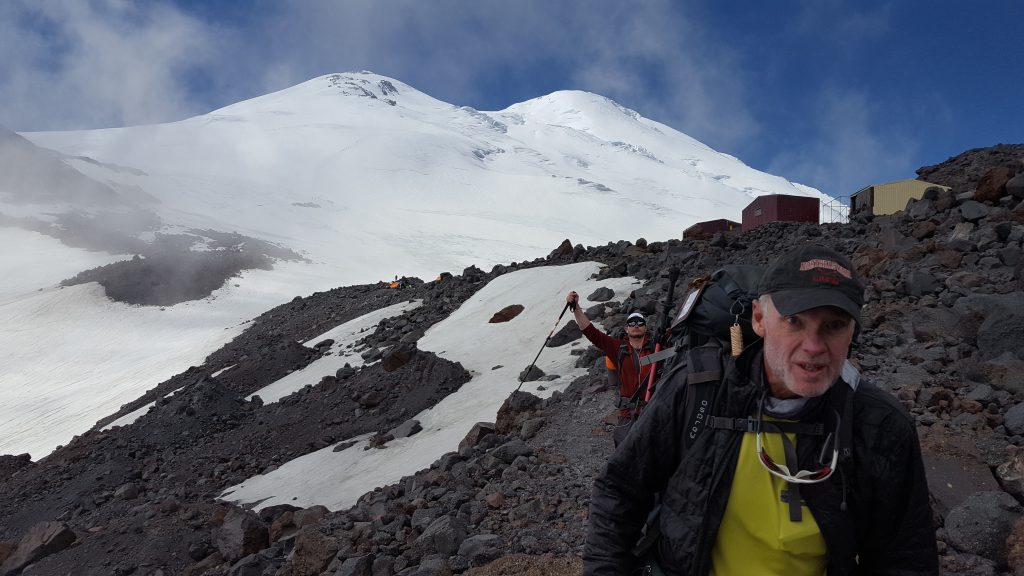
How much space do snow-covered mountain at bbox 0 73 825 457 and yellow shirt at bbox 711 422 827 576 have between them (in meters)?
23.3

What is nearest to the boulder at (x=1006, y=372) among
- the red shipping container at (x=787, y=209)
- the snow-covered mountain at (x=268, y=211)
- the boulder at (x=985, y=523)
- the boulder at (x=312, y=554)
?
the boulder at (x=985, y=523)

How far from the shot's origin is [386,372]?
493 inches

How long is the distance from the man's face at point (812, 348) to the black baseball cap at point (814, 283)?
35 millimetres

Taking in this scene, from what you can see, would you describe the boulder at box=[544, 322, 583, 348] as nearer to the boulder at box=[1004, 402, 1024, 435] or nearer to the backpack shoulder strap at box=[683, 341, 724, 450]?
the boulder at box=[1004, 402, 1024, 435]

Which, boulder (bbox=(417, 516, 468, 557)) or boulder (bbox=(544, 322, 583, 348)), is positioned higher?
boulder (bbox=(544, 322, 583, 348))

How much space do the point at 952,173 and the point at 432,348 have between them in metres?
30.6

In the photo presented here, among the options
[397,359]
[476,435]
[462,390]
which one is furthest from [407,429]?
[397,359]

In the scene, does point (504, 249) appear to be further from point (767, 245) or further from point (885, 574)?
point (885, 574)

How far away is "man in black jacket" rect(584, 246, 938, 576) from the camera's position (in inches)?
62.5

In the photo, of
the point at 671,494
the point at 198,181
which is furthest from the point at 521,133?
the point at 671,494

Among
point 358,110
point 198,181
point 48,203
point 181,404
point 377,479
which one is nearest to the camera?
point 377,479

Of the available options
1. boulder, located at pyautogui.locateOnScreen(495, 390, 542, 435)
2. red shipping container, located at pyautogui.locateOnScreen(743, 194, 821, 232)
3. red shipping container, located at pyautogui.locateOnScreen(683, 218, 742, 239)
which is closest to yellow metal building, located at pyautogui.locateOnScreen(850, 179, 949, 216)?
red shipping container, located at pyautogui.locateOnScreen(743, 194, 821, 232)

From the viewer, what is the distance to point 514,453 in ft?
20.9

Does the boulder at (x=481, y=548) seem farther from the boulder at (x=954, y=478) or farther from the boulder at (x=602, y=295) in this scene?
the boulder at (x=602, y=295)
